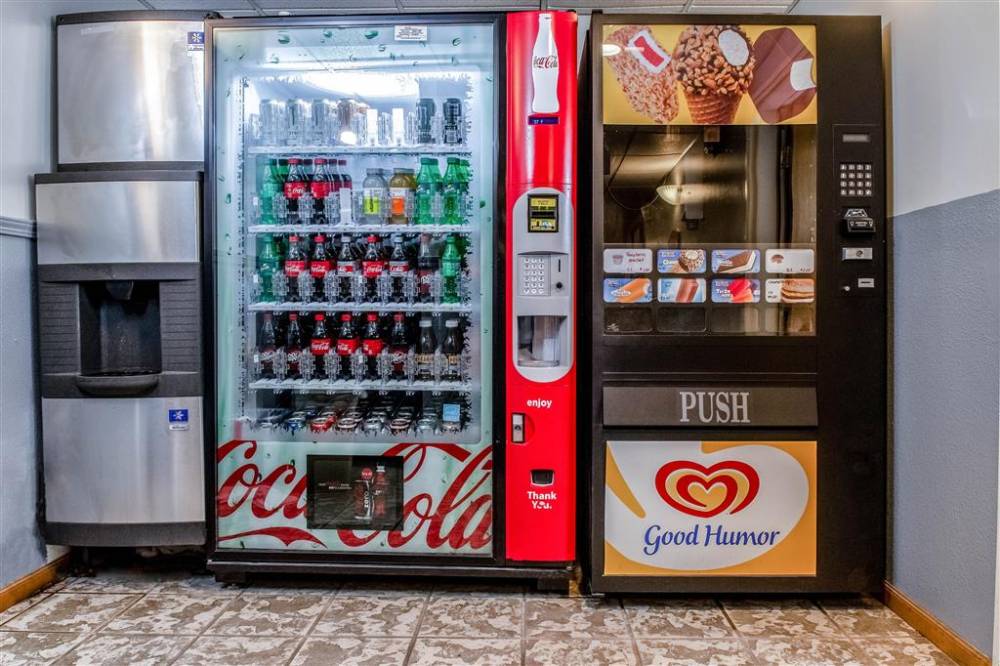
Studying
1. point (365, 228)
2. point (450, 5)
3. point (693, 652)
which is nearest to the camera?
point (693, 652)

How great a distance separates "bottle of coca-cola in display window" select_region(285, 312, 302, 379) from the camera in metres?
2.58

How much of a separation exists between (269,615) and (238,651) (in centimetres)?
24

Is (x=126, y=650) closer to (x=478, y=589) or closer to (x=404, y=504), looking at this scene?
(x=404, y=504)

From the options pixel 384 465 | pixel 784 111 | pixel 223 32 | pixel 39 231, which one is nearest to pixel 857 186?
pixel 784 111

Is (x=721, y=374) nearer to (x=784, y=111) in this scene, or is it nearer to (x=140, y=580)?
(x=784, y=111)

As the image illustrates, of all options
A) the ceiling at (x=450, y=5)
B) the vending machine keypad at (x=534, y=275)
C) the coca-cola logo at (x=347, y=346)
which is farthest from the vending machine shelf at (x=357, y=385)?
the ceiling at (x=450, y=5)

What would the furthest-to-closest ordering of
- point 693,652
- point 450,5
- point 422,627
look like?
point 450,5, point 422,627, point 693,652

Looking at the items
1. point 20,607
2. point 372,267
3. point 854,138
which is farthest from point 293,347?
point 854,138

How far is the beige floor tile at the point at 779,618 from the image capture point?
7.11 ft

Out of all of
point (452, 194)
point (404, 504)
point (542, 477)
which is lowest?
point (404, 504)

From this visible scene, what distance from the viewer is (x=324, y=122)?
262cm

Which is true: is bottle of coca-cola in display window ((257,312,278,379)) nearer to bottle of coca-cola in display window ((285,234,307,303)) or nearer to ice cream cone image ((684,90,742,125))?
bottle of coca-cola in display window ((285,234,307,303))

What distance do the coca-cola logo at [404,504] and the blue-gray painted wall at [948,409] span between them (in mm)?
1532

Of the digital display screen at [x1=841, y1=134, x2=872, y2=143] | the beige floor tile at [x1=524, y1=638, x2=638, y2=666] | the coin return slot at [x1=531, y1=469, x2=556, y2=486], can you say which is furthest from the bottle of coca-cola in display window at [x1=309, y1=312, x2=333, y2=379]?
the digital display screen at [x1=841, y1=134, x2=872, y2=143]
